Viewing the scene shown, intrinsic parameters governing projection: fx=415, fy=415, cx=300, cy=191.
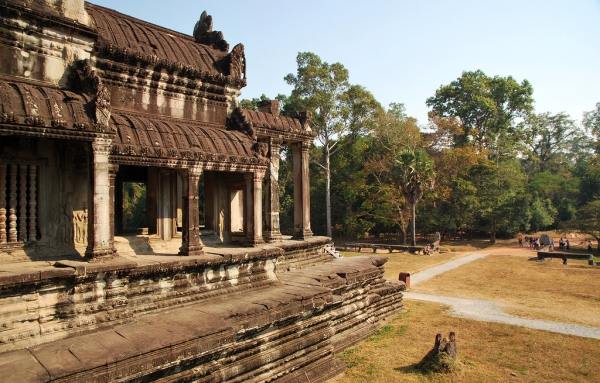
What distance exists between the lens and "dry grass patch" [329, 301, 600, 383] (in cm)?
642

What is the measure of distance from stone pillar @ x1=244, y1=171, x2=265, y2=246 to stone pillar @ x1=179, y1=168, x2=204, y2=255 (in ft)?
5.18

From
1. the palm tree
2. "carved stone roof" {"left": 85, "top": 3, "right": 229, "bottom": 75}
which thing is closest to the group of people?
the palm tree

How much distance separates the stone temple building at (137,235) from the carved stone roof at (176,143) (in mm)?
32

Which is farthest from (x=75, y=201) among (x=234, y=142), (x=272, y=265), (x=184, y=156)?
(x=272, y=265)

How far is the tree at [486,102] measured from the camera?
36.3 m

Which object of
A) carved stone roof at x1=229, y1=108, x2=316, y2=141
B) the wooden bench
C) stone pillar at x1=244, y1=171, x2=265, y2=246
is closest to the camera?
stone pillar at x1=244, y1=171, x2=265, y2=246

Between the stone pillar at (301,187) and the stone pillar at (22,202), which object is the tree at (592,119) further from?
the stone pillar at (22,202)

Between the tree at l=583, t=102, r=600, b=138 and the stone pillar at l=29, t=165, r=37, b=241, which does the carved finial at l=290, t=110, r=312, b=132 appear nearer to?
the stone pillar at l=29, t=165, r=37, b=241

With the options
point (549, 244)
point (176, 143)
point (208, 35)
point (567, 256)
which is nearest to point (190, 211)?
point (176, 143)

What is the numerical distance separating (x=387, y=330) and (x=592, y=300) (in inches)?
269

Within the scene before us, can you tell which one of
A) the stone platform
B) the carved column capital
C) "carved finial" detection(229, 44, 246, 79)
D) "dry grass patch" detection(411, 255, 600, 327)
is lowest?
"dry grass patch" detection(411, 255, 600, 327)

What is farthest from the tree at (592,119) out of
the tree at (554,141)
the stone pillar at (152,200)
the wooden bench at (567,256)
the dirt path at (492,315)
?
the stone pillar at (152,200)

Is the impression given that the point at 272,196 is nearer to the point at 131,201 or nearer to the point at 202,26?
the point at 202,26

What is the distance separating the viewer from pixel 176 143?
709cm
